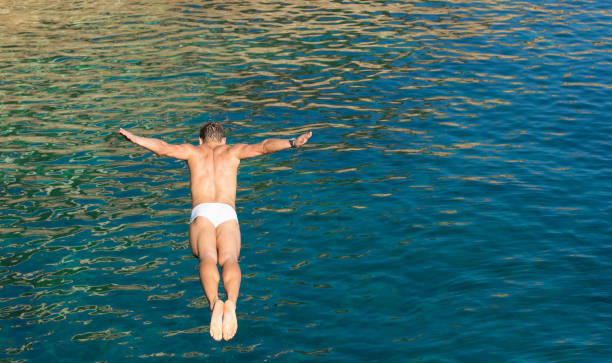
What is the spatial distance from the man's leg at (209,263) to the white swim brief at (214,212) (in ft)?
0.25

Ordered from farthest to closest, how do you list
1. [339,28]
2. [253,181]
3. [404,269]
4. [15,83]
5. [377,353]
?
[339,28] → [15,83] → [253,181] → [404,269] → [377,353]

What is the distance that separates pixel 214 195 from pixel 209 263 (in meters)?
1.40

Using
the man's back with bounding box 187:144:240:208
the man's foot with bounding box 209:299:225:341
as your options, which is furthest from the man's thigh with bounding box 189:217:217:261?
the man's foot with bounding box 209:299:225:341

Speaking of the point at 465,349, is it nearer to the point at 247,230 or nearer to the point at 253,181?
the point at 247,230

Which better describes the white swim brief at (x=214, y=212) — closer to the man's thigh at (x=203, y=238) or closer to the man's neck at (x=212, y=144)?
the man's thigh at (x=203, y=238)

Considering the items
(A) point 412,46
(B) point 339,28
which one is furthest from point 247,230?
(B) point 339,28

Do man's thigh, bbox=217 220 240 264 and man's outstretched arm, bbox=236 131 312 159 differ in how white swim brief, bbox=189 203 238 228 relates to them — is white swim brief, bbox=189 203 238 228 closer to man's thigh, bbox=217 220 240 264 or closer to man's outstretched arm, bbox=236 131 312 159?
man's thigh, bbox=217 220 240 264

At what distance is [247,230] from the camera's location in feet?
45.8

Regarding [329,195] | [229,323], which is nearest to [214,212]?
[229,323]

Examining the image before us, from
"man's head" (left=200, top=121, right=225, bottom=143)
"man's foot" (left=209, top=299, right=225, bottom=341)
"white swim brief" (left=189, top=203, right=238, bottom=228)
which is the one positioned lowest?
"man's foot" (left=209, top=299, right=225, bottom=341)

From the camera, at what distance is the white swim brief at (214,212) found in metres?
10.6

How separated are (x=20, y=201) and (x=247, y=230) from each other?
558cm

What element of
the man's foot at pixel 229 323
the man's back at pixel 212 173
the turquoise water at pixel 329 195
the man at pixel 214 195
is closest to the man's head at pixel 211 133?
the man at pixel 214 195

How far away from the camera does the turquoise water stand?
10805mm
